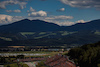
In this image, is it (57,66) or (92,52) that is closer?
(57,66)

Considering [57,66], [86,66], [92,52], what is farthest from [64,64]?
[92,52]

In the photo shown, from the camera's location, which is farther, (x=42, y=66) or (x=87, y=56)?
(x=42, y=66)

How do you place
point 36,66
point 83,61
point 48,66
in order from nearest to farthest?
point 83,61
point 48,66
point 36,66

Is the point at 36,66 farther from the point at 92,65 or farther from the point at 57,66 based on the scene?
the point at 92,65

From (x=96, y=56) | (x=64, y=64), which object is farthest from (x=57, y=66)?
(x=96, y=56)

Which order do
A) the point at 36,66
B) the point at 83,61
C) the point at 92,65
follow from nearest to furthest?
the point at 92,65, the point at 83,61, the point at 36,66

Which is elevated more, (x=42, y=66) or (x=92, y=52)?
(x=92, y=52)

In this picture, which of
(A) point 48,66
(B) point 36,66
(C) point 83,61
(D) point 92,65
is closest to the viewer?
(D) point 92,65

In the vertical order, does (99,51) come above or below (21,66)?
above

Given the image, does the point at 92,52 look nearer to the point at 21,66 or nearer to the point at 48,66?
the point at 48,66
